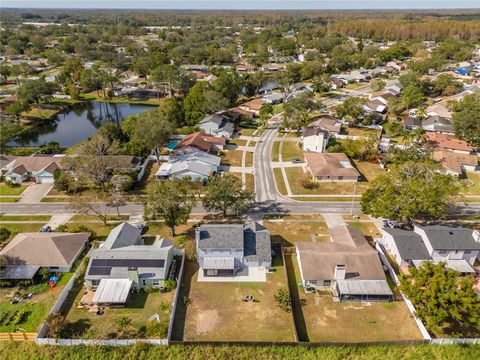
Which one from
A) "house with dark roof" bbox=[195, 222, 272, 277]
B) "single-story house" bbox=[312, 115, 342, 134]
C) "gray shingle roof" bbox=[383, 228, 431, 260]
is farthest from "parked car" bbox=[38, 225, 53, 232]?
"single-story house" bbox=[312, 115, 342, 134]

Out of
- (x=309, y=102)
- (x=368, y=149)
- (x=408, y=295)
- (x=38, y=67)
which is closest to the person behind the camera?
(x=408, y=295)

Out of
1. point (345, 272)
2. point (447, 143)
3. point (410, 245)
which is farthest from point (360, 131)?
point (345, 272)

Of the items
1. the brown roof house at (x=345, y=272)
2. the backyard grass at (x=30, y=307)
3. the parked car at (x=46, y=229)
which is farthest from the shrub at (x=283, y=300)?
the parked car at (x=46, y=229)

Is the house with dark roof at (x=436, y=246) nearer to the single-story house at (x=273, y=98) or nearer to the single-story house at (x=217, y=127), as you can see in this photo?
the single-story house at (x=217, y=127)

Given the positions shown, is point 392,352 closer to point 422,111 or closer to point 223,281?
point 223,281

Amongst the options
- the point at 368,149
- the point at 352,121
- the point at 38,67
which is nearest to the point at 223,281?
the point at 368,149
